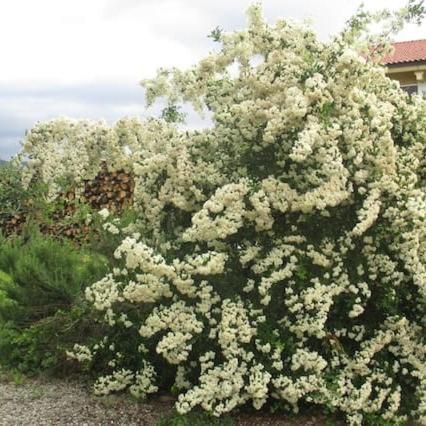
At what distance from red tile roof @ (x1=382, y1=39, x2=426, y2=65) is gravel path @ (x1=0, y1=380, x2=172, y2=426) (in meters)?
14.4

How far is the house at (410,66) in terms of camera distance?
1873 centimetres

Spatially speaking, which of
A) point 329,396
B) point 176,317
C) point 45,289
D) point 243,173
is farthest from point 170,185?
point 329,396

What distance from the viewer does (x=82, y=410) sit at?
5.27 metres

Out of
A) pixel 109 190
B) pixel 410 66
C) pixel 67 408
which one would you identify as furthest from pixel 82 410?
pixel 410 66

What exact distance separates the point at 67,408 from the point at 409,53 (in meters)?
16.5

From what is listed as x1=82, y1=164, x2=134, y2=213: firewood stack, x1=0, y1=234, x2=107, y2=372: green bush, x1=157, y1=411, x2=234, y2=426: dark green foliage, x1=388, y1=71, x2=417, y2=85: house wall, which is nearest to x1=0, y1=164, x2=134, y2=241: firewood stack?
x1=82, y1=164, x2=134, y2=213: firewood stack

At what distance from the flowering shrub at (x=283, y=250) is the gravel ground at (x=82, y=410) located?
0.43 feet

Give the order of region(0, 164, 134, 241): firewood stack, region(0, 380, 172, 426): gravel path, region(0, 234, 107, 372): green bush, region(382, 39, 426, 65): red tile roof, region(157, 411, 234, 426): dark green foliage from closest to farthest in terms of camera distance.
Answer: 1. region(157, 411, 234, 426): dark green foliage
2. region(0, 380, 172, 426): gravel path
3. region(0, 234, 107, 372): green bush
4. region(0, 164, 134, 241): firewood stack
5. region(382, 39, 426, 65): red tile roof

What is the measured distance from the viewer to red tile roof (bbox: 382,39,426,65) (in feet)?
61.5

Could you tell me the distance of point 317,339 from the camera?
524cm

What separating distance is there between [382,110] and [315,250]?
1.12 m

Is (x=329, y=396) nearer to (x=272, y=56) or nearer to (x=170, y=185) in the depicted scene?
(x=170, y=185)

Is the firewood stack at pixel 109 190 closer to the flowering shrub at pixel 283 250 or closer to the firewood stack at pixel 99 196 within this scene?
the firewood stack at pixel 99 196

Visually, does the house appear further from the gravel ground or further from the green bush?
the gravel ground
